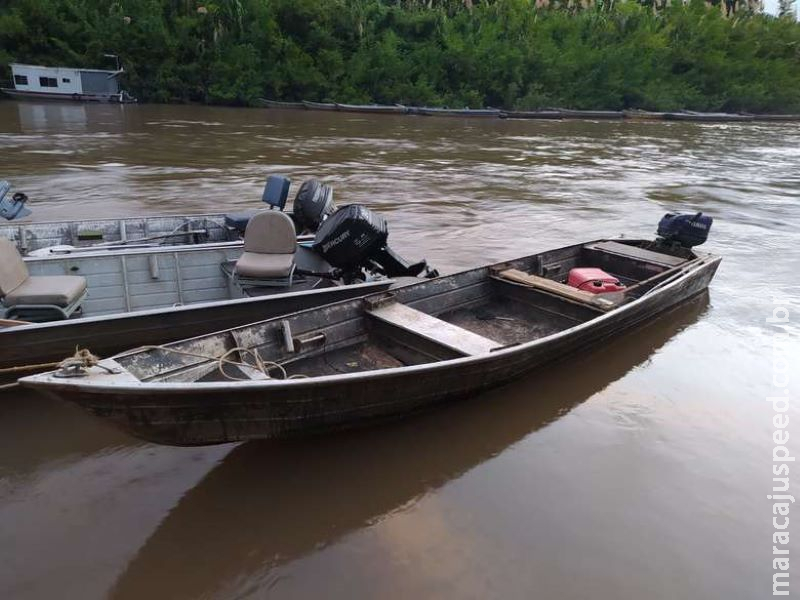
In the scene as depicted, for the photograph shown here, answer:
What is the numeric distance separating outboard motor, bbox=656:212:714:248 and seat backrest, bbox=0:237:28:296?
7.41 meters

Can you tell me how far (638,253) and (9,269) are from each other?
6.95 metres

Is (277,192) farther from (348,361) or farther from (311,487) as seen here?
(311,487)

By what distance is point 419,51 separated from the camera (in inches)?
1597

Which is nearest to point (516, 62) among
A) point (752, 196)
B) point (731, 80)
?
point (731, 80)

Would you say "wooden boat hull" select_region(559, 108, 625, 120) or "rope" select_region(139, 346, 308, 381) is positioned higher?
"wooden boat hull" select_region(559, 108, 625, 120)

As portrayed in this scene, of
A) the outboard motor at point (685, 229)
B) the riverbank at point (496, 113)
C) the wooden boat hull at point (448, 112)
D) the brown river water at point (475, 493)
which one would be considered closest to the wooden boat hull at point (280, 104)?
the riverbank at point (496, 113)

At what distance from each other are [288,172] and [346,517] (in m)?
13.4

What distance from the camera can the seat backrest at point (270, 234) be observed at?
248 inches

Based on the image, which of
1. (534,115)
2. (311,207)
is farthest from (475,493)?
(534,115)

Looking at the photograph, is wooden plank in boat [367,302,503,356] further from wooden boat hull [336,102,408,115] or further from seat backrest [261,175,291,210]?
wooden boat hull [336,102,408,115]

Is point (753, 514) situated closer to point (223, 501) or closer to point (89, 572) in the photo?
point (223, 501)

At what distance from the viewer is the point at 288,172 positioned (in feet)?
53.4

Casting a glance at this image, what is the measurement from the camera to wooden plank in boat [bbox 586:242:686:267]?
24.8 feet

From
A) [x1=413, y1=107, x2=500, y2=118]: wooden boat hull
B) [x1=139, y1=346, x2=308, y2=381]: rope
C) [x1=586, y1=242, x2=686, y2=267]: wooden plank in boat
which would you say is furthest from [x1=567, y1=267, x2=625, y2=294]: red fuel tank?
[x1=413, y1=107, x2=500, y2=118]: wooden boat hull
